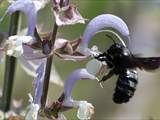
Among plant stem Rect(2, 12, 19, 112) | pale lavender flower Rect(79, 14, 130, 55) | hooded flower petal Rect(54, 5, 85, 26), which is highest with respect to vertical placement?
hooded flower petal Rect(54, 5, 85, 26)

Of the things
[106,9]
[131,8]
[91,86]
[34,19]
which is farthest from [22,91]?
[34,19]

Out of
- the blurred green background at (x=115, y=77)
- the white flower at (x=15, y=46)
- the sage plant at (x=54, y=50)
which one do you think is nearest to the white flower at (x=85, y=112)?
the sage plant at (x=54, y=50)

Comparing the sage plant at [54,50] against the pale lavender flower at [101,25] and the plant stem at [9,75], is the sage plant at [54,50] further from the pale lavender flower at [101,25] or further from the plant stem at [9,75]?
the plant stem at [9,75]

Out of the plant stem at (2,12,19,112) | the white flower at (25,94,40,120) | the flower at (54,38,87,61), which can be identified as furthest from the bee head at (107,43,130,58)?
the plant stem at (2,12,19,112)

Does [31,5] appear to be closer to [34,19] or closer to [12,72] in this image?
[34,19]

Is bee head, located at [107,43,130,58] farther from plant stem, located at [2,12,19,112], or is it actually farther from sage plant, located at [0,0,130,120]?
plant stem, located at [2,12,19,112]

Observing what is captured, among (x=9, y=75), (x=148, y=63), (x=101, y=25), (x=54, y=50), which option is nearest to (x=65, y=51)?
(x=54, y=50)
